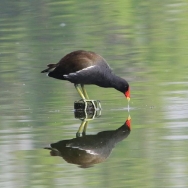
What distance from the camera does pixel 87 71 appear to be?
12.9m

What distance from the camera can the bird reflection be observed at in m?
10.1

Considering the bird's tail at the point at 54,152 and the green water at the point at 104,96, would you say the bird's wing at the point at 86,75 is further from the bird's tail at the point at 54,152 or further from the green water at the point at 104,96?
the bird's tail at the point at 54,152

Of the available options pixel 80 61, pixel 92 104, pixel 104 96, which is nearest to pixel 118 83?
pixel 92 104

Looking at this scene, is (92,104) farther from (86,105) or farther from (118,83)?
(118,83)

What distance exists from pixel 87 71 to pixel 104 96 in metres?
1.08

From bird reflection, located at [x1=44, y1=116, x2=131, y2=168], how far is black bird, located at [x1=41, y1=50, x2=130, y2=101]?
1.40 metres

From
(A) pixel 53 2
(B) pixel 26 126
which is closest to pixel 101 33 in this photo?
(A) pixel 53 2

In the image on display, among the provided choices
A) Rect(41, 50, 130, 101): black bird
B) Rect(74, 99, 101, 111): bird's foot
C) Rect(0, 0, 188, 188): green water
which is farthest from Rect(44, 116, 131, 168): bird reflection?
Rect(41, 50, 130, 101): black bird

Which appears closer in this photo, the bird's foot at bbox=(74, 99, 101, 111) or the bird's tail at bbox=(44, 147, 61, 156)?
the bird's tail at bbox=(44, 147, 61, 156)

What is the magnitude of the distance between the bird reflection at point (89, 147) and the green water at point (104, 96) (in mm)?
118

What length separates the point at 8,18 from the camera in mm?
25562

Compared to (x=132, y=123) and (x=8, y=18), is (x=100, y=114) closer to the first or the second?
(x=132, y=123)

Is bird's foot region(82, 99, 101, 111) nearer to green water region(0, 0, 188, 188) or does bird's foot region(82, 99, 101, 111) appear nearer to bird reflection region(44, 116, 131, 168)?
green water region(0, 0, 188, 188)

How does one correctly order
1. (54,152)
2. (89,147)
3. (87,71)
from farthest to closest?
(87,71) → (89,147) → (54,152)
